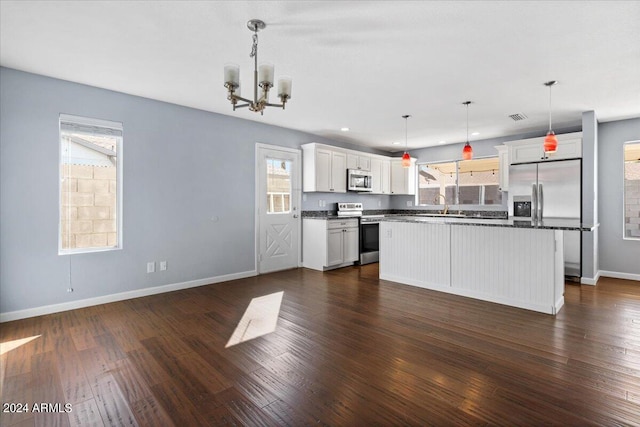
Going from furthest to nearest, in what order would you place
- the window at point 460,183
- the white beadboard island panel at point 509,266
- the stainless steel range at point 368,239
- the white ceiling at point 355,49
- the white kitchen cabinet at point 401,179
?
the white kitchen cabinet at point 401,179, the window at point 460,183, the stainless steel range at point 368,239, the white beadboard island panel at point 509,266, the white ceiling at point 355,49

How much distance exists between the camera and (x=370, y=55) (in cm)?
294

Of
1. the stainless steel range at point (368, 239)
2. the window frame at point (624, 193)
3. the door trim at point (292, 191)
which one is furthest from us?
the stainless steel range at point (368, 239)

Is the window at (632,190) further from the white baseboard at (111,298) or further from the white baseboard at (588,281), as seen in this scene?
the white baseboard at (111,298)

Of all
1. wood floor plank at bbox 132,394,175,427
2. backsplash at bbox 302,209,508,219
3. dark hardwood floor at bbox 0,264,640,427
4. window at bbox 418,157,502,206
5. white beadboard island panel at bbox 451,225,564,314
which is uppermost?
window at bbox 418,157,502,206

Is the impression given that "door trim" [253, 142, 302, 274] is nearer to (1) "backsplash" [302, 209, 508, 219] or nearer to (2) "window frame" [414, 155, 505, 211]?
(1) "backsplash" [302, 209, 508, 219]

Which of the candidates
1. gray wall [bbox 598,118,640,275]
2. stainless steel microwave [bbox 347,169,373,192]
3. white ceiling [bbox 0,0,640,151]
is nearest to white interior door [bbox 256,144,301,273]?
stainless steel microwave [bbox 347,169,373,192]

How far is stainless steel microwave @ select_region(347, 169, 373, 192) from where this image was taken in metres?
6.62

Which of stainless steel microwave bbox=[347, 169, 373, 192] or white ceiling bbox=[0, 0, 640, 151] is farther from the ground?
white ceiling bbox=[0, 0, 640, 151]

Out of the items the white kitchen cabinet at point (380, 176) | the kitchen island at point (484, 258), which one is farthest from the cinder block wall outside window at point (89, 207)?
the white kitchen cabinet at point (380, 176)

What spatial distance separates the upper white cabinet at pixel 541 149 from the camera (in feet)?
16.5

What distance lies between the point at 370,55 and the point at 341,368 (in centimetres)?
269

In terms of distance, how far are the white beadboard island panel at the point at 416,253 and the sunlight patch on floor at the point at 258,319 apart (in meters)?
1.82

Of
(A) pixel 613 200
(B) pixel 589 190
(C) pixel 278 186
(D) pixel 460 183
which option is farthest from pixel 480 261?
(D) pixel 460 183

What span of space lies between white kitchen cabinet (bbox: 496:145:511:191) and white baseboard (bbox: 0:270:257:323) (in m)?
5.06
